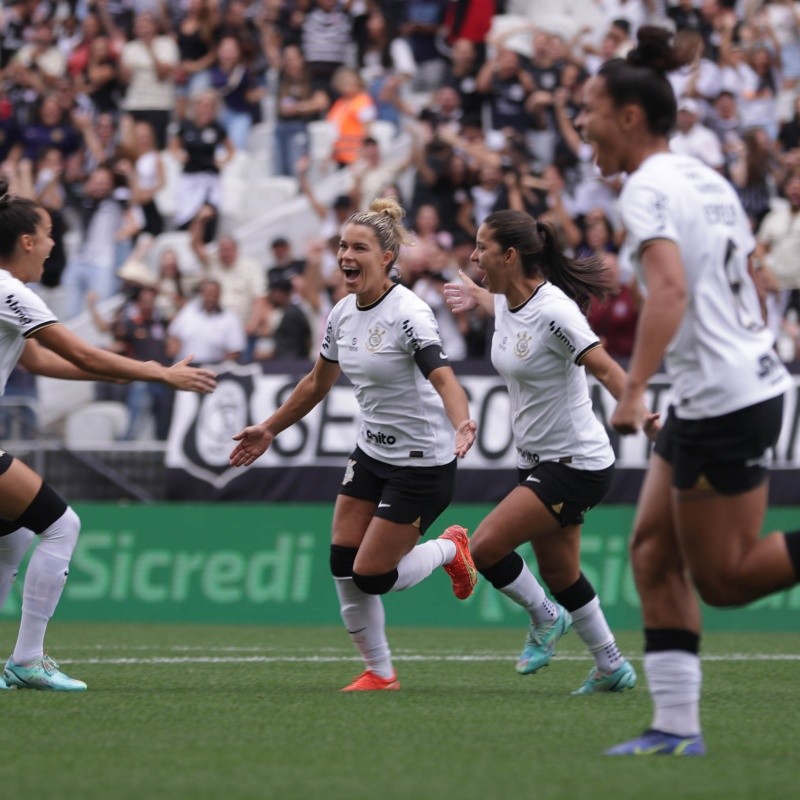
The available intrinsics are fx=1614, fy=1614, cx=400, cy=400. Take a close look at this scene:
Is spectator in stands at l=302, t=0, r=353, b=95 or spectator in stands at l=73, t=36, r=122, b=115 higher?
spectator in stands at l=302, t=0, r=353, b=95

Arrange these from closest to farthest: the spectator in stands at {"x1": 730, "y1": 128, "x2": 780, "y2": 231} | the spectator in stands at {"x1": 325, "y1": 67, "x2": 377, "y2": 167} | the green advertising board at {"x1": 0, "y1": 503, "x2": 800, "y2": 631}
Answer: the green advertising board at {"x1": 0, "y1": 503, "x2": 800, "y2": 631}, the spectator in stands at {"x1": 730, "y1": 128, "x2": 780, "y2": 231}, the spectator in stands at {"x1": 325, "y1": 67, "x2": 377, "y2": 167}

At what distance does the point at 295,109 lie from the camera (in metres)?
18.9

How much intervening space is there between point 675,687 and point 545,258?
10.8 ft

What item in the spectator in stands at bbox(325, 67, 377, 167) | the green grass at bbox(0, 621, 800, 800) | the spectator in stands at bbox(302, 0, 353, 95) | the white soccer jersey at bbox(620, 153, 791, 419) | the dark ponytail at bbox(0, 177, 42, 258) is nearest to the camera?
the green grass at bbox(0, 621, 800, 800)

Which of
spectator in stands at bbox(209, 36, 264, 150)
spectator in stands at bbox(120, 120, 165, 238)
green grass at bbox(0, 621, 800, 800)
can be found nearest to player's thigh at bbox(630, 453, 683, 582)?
green grass at bbox(0, 621, 800, 800)

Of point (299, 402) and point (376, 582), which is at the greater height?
point (299, 402)

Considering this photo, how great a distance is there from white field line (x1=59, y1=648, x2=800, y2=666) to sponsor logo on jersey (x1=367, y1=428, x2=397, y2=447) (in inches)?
82.9

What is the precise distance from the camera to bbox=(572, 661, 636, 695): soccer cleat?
7824 millimetres

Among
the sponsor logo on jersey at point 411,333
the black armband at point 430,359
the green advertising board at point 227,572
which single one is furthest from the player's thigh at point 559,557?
the green advertising board at point 227,572

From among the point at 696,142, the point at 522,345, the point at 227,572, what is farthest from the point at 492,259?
the point at 696,142

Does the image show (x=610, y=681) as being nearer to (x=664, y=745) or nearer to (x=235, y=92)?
(x=664, y=745)

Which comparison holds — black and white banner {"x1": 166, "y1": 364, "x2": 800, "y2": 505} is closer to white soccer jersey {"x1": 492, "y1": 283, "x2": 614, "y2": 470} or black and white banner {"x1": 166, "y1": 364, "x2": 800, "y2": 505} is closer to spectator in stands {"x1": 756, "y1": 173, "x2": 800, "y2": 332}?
spectator in stands {"x1": 756, "y1": 173, "x2": 800, "y2": 332}

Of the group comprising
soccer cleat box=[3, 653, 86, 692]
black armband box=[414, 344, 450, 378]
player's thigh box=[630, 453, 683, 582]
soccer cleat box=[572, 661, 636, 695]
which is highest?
black armband box=[414, 344, 450, 378]

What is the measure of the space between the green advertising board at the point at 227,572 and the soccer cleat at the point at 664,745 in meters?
8.37
